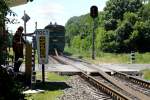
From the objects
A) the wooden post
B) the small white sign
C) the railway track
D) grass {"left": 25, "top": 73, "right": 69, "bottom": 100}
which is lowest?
grass {"left": 25, "top": 73, "right": 69, "bottom": 100}

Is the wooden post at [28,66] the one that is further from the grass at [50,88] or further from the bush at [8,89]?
the bush at [8,89]

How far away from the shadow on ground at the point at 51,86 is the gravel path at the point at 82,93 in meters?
0.28

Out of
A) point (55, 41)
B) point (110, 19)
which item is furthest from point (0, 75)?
point (110, 19)

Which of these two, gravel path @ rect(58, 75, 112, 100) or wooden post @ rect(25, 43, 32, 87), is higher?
wooden post @ rect(25, 43, 32, 87)

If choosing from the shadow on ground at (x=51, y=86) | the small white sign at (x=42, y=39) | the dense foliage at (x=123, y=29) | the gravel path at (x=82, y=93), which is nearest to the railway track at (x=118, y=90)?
the gravel path at (x=82, y=93)

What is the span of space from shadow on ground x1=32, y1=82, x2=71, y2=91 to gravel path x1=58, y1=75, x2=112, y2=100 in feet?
0.91

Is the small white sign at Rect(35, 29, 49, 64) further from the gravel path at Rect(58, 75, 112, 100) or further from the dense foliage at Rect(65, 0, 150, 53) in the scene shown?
the dense foliage at Rect(65, 0, 150, 53)

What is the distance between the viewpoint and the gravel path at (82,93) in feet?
46.0

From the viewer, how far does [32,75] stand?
17.4 meters

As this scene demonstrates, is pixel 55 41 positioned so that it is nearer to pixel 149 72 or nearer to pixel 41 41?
pixel 149 72

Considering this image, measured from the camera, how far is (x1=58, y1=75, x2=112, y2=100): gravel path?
1401 centimetres

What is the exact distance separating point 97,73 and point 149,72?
99.6 inches

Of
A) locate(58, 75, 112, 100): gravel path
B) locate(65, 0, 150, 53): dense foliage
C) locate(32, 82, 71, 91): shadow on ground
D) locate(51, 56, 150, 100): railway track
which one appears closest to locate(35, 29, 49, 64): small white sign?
locate(32, 82, 71, 91): shadow on ground

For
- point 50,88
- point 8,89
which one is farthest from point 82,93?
point 8,89
